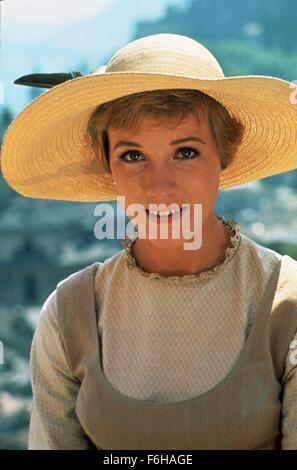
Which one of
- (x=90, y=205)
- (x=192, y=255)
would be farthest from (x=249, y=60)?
(x=192, y=255)

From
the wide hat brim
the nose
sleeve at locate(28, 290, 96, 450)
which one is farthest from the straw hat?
sleeve at locate(28, 290, 96, 450)

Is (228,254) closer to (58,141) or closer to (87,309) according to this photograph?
(87,309)

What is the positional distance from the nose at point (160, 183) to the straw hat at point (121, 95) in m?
0.12

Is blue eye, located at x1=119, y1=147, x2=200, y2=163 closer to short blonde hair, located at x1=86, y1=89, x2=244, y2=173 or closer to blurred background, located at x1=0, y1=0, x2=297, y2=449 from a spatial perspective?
short blonde hair, located at x1=86, y1=89, x2=244, y2=173

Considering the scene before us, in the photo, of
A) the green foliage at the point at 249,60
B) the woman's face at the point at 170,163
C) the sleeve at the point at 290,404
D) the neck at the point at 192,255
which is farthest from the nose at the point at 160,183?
the green foliage at the point at 249,60

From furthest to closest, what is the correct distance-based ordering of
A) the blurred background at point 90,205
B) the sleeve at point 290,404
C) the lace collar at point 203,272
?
the blurred background at point 90,205 < the lace collar at point 203,272 < the sleeve at point 290,404

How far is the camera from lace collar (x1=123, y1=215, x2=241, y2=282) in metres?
1.41

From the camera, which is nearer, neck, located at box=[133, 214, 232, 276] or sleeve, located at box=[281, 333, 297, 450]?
sleeve, located at box=[281, 333, 297, 450]

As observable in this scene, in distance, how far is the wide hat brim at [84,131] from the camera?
1.30 m

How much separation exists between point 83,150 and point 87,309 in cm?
30

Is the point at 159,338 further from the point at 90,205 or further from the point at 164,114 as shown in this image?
the point at 90,205

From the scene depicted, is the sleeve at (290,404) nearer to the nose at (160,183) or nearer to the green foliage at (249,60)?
the nose at (160,183)

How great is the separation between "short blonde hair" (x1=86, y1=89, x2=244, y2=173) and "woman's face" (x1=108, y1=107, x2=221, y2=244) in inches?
0.5
